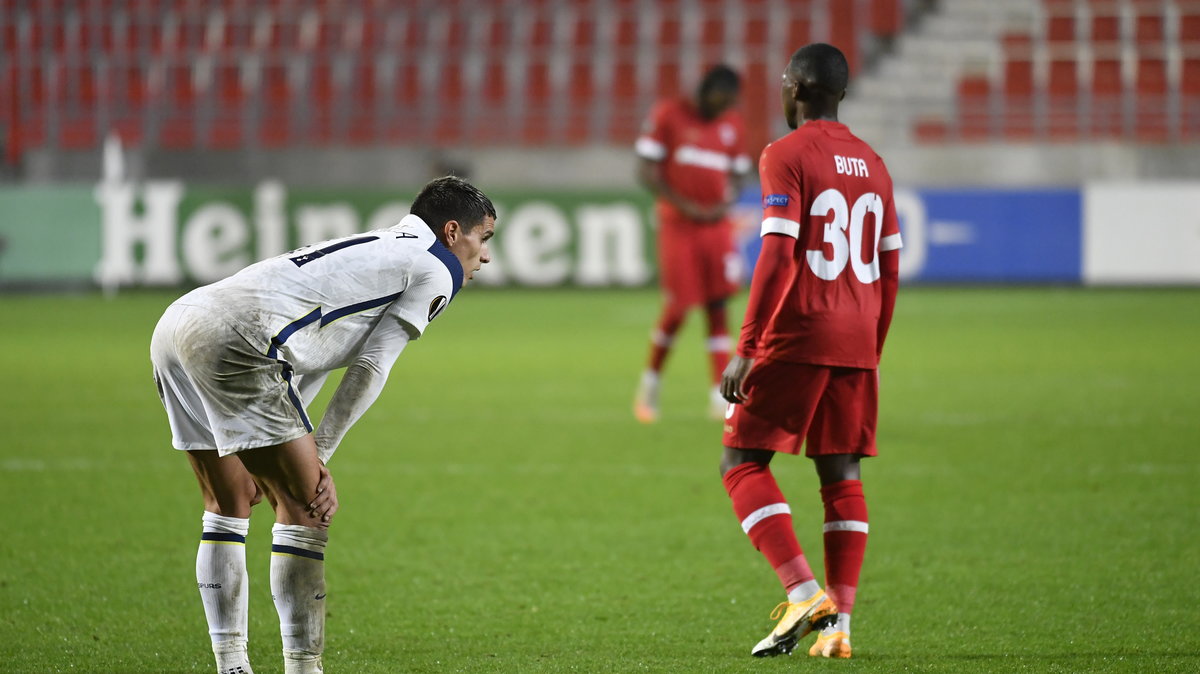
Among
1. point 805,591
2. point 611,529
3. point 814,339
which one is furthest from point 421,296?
point 611,529

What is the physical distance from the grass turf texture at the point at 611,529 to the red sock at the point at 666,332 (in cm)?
→ 43

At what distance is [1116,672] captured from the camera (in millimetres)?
3902

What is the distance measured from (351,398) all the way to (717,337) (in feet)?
19.3

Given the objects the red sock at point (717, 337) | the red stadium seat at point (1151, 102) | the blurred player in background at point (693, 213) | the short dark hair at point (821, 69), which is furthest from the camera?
the red stadium seat at point (1151, 102)

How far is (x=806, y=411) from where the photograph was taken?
13.4 ft

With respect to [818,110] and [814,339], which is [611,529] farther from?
[818,110]

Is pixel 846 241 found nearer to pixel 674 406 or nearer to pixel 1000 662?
pixel 1000 662

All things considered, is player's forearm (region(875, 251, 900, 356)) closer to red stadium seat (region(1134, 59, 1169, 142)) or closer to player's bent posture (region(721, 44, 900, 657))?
player's bent posture (region(721, 44, 900, 657))

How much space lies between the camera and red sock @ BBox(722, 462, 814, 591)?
158 inches

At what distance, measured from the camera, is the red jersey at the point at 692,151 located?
9.24 meters

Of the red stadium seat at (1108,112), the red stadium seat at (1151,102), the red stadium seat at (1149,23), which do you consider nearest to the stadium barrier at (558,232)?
the red stadium seat at (1108,112)

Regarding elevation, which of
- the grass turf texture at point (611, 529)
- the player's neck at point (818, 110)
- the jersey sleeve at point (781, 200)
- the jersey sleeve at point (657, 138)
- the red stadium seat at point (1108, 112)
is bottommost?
the grass turf texture at point (611, 529)

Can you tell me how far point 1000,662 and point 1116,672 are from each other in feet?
1.01

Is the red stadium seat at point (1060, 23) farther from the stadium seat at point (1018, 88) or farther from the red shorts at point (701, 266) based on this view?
the red shorts at point (701, 266)
